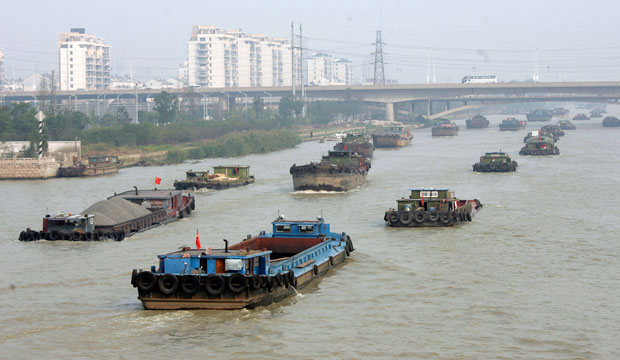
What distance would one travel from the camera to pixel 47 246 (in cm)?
3481

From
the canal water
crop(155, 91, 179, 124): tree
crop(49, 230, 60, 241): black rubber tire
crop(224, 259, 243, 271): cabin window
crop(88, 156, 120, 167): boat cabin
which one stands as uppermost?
crop(155, 91, 179, 124): tree

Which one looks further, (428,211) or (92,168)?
(92,168)

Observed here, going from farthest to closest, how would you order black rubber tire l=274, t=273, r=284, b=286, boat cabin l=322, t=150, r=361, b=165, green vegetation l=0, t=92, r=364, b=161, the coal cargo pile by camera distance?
green vegetation l=0, t=92, r=364, b=161 < boat cabin l=322, t=150, r=361, b=165 < the coal cargo pile < black rubber tire l=274, t=273, r=284, b=286

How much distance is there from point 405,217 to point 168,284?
17.5 meters

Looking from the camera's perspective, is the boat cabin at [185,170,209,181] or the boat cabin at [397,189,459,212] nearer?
the boat cabin at [397,189,459,212]

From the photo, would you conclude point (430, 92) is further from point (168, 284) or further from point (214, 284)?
point (168, 284)

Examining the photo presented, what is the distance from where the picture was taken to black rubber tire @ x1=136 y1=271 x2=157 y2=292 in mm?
23266

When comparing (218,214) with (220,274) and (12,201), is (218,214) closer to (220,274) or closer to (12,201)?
(12,201)

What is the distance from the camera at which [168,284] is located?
23266mm

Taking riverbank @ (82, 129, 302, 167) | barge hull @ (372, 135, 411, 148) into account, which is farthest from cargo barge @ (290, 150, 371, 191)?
barge hull @ (372, 135, 411, 148)

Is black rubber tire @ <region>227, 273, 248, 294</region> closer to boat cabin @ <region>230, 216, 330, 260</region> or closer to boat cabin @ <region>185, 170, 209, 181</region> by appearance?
boat cabin @ <region>230, 216, 330, 260</region>

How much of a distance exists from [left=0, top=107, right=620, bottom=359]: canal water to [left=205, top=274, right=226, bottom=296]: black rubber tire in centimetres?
60

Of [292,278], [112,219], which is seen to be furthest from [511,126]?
[292,278]

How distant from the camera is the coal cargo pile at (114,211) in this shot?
3697cm
